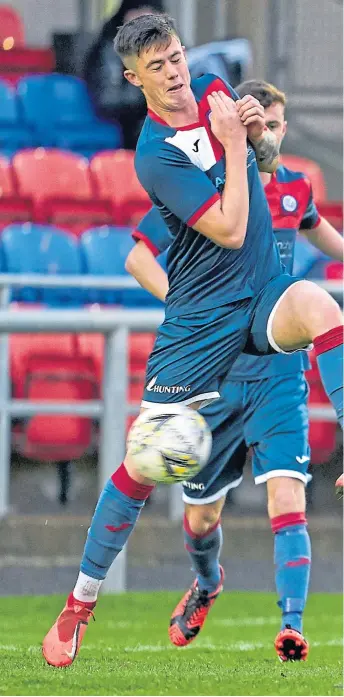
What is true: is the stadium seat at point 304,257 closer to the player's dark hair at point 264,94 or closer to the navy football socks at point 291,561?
the player's dark hair at point 264,94

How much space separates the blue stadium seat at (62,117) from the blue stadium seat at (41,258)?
3370mm

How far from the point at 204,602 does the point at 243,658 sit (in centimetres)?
50

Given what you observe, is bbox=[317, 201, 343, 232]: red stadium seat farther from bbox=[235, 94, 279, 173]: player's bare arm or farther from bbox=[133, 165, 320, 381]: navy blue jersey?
bbox=[235, 94, 279, 173]: player's bare arm

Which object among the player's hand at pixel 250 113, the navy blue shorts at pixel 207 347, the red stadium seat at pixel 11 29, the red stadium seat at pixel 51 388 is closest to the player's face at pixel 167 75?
the player's hand at pixel 250 113

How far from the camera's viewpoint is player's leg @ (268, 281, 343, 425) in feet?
12.0

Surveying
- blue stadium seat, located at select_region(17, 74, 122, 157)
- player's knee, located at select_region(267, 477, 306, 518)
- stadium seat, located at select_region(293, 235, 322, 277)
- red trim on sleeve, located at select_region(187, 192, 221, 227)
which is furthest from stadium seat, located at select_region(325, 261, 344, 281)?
red trim on sleeve, located at select_region(187, 192, 221, 227)

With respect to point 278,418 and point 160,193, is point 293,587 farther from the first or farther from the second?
point 160,193

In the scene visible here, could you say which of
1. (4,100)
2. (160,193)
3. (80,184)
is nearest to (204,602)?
(160,193)

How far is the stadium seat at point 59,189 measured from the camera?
405 inches

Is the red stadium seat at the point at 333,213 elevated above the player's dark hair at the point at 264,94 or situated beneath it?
situated beneath

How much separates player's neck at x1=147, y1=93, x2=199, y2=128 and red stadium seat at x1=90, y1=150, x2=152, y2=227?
6537 millimetres

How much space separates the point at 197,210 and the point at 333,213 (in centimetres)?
698

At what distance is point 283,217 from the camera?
472cm

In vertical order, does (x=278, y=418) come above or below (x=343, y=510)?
above
